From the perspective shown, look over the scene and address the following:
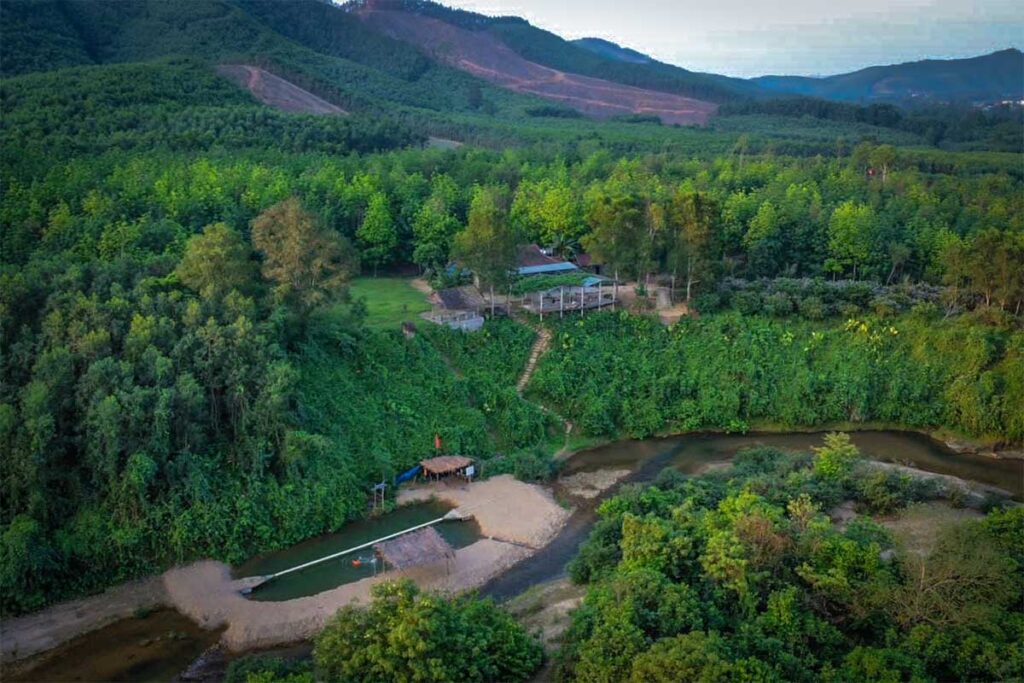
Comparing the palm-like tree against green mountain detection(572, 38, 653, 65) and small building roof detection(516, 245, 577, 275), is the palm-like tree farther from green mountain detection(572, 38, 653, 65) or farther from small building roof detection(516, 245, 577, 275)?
green mountain detection(572, 38, 653, 65)

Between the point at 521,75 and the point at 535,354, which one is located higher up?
the point at 521,75

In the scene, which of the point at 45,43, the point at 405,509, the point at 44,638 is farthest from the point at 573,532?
the point at 45,43

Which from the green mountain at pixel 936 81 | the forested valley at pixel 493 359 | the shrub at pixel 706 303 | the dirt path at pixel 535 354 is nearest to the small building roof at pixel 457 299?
the forested valley at pixel 493 359

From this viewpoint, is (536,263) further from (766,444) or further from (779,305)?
(766,444)

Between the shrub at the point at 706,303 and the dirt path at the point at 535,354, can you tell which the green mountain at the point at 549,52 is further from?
the dirt path at the point at 535,354

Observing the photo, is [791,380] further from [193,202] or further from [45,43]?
[45,43]

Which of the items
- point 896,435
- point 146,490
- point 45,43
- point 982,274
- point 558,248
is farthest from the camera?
point 45,43

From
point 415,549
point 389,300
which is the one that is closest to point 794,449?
point 415,549
